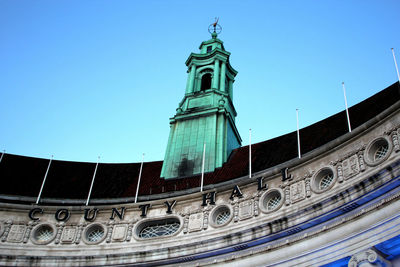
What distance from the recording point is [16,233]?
97.8 ft

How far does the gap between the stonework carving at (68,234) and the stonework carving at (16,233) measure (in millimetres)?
2340

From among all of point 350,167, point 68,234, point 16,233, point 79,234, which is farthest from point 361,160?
point 16,233

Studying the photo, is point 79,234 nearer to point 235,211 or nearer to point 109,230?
point 109,230

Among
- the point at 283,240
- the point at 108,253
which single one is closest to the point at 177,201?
the point at 108,253

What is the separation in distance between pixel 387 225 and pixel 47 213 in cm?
1947

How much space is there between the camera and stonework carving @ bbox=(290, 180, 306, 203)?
82.5 ft

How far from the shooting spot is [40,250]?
94.8ft

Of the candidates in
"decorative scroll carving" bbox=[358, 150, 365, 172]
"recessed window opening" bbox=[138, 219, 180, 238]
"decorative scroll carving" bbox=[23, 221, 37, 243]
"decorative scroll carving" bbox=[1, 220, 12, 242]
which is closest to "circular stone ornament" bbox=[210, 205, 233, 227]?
"recessed window opening" bbox=[138, 219, 180, 238]

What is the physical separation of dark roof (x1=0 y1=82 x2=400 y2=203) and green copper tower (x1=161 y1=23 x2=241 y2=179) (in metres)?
1.21

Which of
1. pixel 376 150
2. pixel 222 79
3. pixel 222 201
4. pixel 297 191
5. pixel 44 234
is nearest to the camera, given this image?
pixel 376 150

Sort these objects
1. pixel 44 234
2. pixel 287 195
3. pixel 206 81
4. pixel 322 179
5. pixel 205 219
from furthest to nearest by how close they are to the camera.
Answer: pixel 206 81 < pixel 44 234 < pixel 205 219 < pixel 287 195 < pixel 322 179

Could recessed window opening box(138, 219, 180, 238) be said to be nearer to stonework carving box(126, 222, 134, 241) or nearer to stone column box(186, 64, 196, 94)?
stonework carving box(126, 222, 134, 241)

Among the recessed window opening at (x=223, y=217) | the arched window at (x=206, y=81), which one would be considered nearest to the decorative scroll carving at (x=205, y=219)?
the recessed window opening at (x=223, y=217)

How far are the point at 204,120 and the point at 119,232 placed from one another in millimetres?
13435
